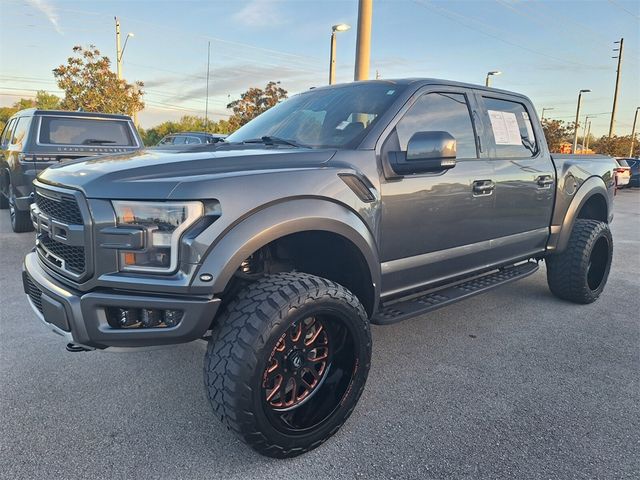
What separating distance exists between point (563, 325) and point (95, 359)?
373 cm

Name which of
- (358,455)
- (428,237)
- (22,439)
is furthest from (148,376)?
(428,237)

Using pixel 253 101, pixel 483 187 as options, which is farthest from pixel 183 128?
pixel 483 187

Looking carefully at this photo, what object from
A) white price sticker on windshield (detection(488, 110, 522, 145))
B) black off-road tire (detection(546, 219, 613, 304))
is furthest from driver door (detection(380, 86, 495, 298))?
black off-road tire (detection(546, 219, 613, 304))

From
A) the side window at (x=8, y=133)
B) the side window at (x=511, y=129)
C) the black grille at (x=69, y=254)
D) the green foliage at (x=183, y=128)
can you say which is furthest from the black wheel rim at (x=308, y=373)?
the green foliage at (x=183, y=128)

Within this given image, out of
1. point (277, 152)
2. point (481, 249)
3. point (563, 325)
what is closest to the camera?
point (277, 152)

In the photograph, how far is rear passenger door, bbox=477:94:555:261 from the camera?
11.9 feet

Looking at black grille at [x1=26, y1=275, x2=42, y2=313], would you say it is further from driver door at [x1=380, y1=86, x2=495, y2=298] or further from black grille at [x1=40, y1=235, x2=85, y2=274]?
driver door at [x1=380, y1=86, x2=495, y2=298]

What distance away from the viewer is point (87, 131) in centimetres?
736

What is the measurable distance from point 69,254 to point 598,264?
4792mm

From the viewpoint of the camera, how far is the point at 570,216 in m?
4.41

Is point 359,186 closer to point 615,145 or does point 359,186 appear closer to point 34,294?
point 34,294

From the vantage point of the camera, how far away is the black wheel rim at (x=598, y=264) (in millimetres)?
4781

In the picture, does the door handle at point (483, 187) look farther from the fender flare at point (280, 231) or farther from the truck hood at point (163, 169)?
the truck hood at point (163, 169)

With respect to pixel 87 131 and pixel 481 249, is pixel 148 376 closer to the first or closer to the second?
pixel 481 249
